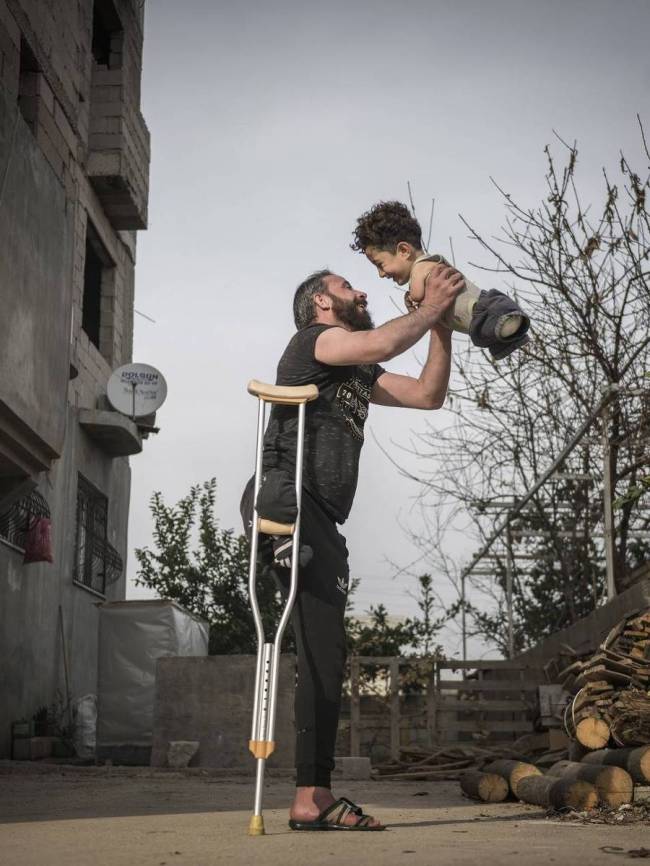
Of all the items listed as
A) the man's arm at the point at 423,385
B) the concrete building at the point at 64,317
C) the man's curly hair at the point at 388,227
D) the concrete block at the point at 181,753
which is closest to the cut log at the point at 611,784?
the man's arm at the point at 423,385

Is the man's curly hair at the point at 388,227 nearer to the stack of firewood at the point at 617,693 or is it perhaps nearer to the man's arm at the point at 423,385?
the man's arm at the point at 423,385

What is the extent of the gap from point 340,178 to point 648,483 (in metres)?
3.83

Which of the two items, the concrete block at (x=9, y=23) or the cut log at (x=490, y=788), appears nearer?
the cut log at (x=490, y=788)

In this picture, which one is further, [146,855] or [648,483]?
[648,483]

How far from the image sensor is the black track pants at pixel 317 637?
368 centimetres

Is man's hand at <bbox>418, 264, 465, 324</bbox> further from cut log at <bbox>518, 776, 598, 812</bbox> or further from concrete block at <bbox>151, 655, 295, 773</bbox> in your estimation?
concrete block at <bbox>151, 655, 295, 773</bbox>

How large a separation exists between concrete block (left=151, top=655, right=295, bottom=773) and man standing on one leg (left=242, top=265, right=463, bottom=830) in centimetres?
633

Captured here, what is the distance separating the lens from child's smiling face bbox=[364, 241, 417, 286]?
4145 millimetres

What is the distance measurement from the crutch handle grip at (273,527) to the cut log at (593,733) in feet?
10.6

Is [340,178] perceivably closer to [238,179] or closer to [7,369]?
[238,179]

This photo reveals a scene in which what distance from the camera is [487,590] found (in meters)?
18.3

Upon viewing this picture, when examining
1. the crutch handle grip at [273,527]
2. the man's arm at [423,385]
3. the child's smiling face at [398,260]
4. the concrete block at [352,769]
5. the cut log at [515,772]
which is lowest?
the concrete block at [352,769]

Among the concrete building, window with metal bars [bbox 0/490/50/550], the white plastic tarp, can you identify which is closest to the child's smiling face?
the concrete building

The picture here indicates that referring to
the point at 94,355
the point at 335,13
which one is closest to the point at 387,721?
the point at 94,355
